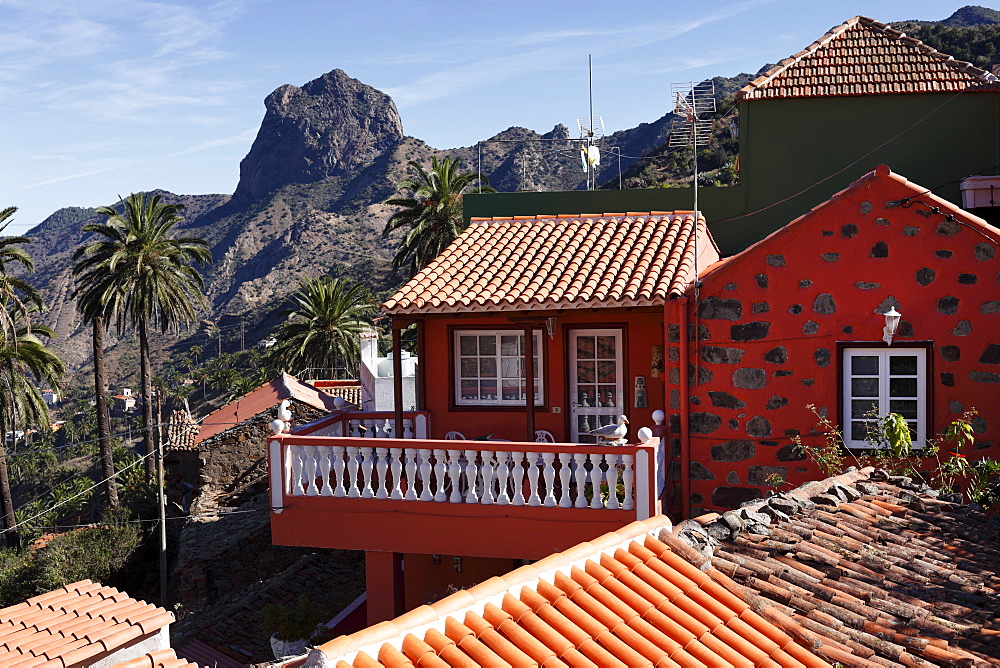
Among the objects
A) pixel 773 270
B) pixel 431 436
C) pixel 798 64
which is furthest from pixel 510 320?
pixel 798 64

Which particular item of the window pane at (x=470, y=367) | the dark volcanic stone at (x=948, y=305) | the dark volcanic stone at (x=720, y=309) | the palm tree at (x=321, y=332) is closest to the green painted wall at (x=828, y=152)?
the window pane at (x=470, y=367)

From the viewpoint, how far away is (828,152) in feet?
58.2

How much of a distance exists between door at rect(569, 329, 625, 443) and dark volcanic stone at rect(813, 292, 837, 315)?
9.35 ft

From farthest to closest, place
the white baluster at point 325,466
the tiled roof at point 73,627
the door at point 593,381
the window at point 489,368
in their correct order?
the window at point 489,368 → the door at point 593,381 → the white baluster at point 325,466 → the tiled roof at point 73,627

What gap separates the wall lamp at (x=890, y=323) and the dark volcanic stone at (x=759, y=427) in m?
1.71

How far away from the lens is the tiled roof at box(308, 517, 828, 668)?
174 inches

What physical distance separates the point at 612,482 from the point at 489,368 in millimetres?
3517

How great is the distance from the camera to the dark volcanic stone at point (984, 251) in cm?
1034

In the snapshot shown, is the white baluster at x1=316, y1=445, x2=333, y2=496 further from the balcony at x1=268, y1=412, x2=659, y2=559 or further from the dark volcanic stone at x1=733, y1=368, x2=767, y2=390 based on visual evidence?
the dark volcanic stone at x1=733, y1=368, x2=767, y2=390

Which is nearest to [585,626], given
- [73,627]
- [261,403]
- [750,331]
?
[750,331]

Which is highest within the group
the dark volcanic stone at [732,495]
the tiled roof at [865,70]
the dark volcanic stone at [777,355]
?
the tiled roof at [865,70]

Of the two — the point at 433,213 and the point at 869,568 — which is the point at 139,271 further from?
the point at 869,568

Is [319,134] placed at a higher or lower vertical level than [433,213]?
higher

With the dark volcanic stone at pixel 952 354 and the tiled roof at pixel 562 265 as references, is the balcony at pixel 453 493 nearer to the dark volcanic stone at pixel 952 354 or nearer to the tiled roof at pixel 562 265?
the tiled roof at pixel 562 265
